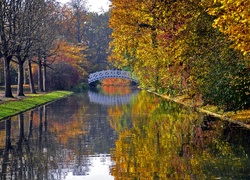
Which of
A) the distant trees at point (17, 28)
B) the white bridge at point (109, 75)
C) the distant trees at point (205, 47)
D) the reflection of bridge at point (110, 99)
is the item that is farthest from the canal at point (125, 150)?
the white bridge at point (109, 75)

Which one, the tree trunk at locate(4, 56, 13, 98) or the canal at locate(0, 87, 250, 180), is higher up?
the tree trunk at locate(4, 56, 13, 98)

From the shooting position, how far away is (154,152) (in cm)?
1553

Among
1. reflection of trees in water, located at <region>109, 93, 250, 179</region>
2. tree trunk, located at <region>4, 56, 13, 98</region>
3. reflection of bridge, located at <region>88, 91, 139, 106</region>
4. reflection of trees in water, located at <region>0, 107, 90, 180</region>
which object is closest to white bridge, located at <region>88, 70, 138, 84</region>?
reflection of bridge, located at <region>88, 91, 139, 106</region>

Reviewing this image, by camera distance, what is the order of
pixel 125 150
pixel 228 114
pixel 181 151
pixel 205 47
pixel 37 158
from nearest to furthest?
1. pixel 37 158
2. pixel 181 151
3. pixel 125 150
4. pixel 228 114
5. pixel 205 47

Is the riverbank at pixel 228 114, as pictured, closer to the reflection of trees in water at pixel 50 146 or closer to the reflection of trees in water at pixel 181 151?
the reflection of trees in water at pixel 181 151

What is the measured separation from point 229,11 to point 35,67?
58553 mm

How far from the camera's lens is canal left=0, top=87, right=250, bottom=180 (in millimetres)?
12516

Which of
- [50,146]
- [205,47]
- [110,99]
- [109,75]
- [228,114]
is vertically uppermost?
[205,47]

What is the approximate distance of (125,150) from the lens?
16188 mm

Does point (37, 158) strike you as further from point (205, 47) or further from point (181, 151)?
point (205, 47)

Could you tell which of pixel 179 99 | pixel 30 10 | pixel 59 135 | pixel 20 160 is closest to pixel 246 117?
pixel 59 135

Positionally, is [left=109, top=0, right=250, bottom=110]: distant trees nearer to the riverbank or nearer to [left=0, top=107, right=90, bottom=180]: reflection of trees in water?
the riverbank

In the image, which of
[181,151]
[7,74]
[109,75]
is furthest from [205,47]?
[109,75]

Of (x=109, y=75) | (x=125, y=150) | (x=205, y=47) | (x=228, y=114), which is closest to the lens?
(x=125, y=150)
